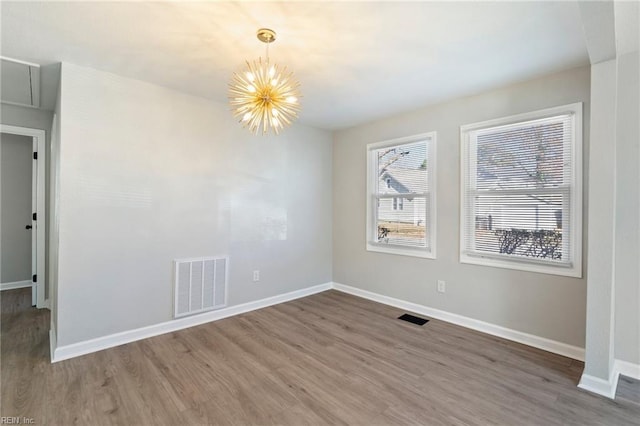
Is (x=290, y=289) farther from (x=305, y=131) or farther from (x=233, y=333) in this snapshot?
(x=305, y=131)

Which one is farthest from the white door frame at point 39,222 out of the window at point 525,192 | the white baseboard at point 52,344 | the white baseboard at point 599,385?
the white baseboard at point 599,385

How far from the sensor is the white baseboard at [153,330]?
2.50m

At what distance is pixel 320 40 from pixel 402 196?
229 cm

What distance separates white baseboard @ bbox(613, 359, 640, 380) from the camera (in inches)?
90.4

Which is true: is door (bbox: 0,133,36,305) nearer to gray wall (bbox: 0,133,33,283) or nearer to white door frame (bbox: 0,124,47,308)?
gray wall (bbox: 0,133,33,283)

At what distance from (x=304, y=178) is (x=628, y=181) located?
3.37 m

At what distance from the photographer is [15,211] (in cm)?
471

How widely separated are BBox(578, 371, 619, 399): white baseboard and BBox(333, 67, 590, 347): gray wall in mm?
489

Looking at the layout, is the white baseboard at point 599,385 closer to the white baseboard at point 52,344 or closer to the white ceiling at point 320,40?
the white ceiling at point 320,40

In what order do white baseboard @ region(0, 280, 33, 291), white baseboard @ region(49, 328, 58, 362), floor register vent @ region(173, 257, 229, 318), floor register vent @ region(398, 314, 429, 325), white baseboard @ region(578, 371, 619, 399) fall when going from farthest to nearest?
white baseboard @ region(0, 280, 33, 291)
floor register vent @ region(398, 314, 429, 325)
floor register vent @ region(173, 257, 229, 318)
white baseboard @ region(49, 328, 58, 362)
white baseboard @ region(578, 371, 619, 399)

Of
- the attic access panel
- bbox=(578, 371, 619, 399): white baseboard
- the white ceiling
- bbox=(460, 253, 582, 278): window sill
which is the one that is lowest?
bbox=(578, 371, 619, 399): white baseboard

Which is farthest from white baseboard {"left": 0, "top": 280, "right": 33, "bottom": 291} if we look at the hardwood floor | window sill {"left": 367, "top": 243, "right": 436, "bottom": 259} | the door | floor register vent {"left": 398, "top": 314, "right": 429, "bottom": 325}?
floor register vent {"left": 398, "top": 314, "right": 429, "bottom": 325}

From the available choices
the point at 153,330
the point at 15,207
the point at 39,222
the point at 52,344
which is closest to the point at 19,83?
the point at 39,222

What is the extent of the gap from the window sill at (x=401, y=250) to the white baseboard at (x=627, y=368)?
5.53ft
